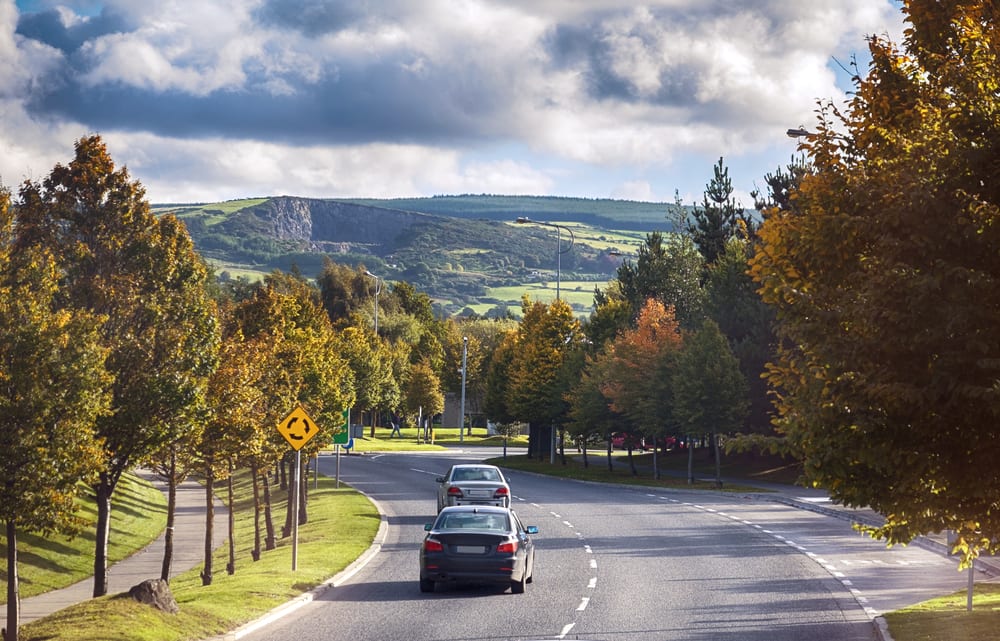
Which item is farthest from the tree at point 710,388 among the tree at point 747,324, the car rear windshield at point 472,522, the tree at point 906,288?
the tree at point 906,288

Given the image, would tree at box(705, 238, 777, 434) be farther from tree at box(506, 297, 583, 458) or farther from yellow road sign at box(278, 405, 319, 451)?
yellow road sign at box(278, 405, 319, 451)

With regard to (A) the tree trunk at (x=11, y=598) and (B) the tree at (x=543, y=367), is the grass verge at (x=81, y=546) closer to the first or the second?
(A) the tree trunk at (x=11, y=598)

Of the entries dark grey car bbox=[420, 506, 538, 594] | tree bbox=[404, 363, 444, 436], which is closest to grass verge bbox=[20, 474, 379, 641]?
dark grey car bbox=[420, 506, 538, 594]

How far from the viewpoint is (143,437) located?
23.8 metres

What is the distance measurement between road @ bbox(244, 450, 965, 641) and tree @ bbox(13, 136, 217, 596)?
4.87 m

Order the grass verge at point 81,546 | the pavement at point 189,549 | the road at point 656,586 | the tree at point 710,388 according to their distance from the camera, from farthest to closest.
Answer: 1. the tree at point 710,388
2. the grass verge at point 81,546
3. the pavement at point 189,549
4. the road at point 656,586

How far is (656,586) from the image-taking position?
2342 centimetres

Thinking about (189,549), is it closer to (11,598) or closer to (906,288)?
(11,598)

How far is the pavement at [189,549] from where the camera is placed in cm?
2852

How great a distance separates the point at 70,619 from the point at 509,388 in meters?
66.8

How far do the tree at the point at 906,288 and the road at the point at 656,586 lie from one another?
5.20 m

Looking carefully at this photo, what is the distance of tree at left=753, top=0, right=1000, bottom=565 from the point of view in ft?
37.8

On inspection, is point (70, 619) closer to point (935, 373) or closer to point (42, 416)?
point (42, 416)

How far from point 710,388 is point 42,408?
39689mm
